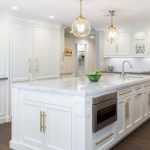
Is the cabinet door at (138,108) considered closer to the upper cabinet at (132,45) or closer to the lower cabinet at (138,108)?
the lower cabinet at (138,108)

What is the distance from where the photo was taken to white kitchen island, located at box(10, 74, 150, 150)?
8.60 ft

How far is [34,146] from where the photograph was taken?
3.06 metres

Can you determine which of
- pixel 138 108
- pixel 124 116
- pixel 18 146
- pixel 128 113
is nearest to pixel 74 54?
pixel 138 108

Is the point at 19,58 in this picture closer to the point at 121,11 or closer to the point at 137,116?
the point at 121,11

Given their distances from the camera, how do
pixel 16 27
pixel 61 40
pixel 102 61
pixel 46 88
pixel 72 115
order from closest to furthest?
pixel 72 115, pixel 46 88, pixel 16 27, pixel 61 40, pixel 102 61

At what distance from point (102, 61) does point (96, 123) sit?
16.7 feet

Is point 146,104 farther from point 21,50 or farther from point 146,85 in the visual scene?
point 21,50

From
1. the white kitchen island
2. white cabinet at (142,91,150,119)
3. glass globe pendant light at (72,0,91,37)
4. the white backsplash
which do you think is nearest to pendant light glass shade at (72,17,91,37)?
glass globe pendant light at (72,0,91,37)

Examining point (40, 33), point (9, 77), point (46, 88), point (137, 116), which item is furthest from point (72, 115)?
point (40, 33)

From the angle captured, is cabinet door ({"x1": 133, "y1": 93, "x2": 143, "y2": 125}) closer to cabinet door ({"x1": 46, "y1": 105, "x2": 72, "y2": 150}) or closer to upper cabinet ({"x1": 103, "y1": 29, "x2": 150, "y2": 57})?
cabinet door ({"x1": 46, "y1": 105, "x2": 72, "y2": 150})

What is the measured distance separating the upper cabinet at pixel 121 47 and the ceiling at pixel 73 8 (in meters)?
1.51

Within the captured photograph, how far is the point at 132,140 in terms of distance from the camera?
3.69 m

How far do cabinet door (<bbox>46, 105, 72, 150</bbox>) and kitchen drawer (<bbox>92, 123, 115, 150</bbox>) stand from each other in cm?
35

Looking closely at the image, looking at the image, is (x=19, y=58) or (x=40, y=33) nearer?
(x=19, y=58)
